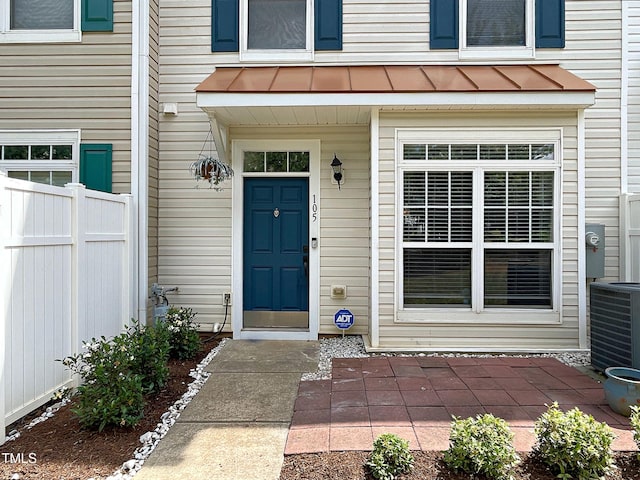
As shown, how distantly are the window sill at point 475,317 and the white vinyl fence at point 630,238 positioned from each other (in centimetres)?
125

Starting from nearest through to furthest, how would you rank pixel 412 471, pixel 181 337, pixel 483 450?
pixel 483 450 < pixel 412 471 < pixel 181 337

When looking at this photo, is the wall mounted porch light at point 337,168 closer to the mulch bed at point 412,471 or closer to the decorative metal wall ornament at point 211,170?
the decorative metal wall ornament at point 211,170

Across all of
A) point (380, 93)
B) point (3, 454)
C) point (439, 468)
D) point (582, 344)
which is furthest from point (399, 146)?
point (3, 454)

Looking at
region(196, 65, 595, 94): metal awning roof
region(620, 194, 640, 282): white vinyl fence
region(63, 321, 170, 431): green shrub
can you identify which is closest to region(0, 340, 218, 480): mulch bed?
region(63, 321, 170, 431): green shrub

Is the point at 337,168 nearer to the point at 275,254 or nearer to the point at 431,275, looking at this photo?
the point at 275,254

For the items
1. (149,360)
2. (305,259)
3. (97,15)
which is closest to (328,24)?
(97,15)

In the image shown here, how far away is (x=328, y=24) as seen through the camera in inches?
208

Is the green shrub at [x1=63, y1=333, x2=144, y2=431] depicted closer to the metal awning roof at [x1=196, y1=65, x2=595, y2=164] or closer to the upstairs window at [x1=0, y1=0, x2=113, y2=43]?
the metal awning roof at [x1=196, y1=65, x2=595, y2=164]

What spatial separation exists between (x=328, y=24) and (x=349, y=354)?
13.2 ft

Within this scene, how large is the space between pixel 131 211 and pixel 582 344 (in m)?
5.19

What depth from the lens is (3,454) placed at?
259 cm

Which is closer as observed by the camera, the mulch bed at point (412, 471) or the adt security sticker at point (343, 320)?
the mulch bed at point (412, 471)

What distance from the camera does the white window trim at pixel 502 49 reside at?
521 centimetres

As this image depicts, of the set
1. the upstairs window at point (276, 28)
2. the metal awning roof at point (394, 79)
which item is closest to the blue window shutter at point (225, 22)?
the upstairs window at point (276, 28)
